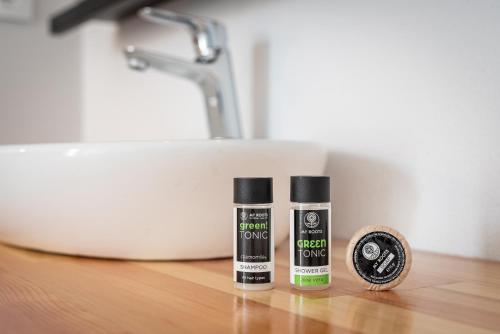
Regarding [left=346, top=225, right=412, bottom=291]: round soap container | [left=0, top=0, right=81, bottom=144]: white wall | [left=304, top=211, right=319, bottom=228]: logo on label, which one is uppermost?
[left=0, top=0, right=81, bottom=144]: white wall

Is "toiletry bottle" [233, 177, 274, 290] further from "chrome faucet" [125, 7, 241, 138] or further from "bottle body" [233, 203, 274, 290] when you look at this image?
"chrome faucet" [125, 7, 241, 138]

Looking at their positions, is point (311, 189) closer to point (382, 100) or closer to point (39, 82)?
point (382, 100)

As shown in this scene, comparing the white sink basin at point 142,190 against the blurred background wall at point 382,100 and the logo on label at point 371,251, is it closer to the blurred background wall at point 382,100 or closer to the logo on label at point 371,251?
the blurred background wall at point 382,100

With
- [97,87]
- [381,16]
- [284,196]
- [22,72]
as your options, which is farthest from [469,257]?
[22,72]

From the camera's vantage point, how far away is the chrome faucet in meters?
1.23

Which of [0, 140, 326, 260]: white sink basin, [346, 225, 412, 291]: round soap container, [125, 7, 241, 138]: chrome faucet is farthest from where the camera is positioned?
[125, 7, 241, 138]: chrome faucet

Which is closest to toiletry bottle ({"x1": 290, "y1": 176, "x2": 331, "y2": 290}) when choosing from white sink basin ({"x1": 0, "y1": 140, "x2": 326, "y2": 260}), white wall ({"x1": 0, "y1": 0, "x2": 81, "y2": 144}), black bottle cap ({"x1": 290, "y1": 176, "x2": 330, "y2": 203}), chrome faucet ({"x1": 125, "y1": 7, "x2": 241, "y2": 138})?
black bottle cap ({"x1": 290, "y1": 176, "x2": 330, "y2": 203})

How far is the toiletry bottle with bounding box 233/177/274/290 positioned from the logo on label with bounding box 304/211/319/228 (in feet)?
0.13

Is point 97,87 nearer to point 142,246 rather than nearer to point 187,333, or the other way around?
point 142,246

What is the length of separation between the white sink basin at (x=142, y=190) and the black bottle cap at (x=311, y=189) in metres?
0.19

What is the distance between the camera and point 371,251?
73cm

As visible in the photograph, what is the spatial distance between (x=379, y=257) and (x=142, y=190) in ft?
1.10

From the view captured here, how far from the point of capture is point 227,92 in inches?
49.9

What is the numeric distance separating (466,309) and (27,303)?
1.39 feet
